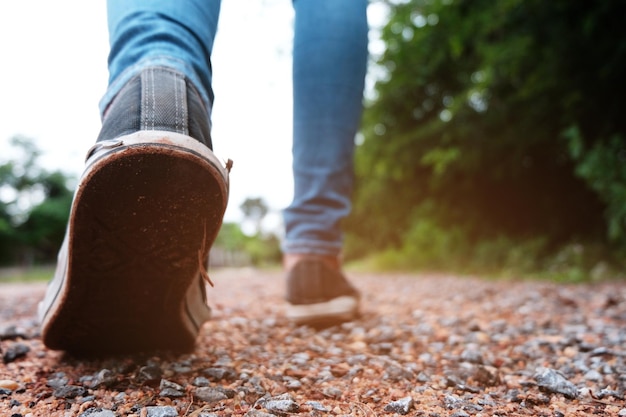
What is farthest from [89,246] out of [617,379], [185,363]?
[617,379]

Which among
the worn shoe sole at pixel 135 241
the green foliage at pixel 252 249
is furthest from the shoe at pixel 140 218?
the green foliage at pixel 252 249

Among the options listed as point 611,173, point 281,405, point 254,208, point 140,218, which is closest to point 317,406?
point 281,405

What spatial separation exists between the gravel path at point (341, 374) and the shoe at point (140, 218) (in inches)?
4.5

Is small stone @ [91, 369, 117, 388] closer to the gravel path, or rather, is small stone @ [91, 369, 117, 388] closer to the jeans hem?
the gravel path

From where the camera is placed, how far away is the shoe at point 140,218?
2.51ft

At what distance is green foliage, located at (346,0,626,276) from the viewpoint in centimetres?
384

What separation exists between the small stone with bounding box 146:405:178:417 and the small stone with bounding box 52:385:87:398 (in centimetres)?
15

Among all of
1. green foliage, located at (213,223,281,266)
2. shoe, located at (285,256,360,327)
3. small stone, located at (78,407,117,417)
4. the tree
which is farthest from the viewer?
the tree

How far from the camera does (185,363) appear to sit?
1022 mm

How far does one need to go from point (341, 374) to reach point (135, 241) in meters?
0.52

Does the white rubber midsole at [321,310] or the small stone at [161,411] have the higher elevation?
the white rubber midsole at [321,310]

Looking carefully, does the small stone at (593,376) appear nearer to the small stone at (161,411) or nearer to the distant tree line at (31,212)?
the small stone at (161,411)

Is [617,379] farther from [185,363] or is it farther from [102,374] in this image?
[102,374]

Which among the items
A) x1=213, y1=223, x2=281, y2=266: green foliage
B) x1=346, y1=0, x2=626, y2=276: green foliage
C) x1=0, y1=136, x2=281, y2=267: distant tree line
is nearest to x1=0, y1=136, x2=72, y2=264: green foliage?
x1=0, y1=136, x2=281, y2=267: distant tree line
